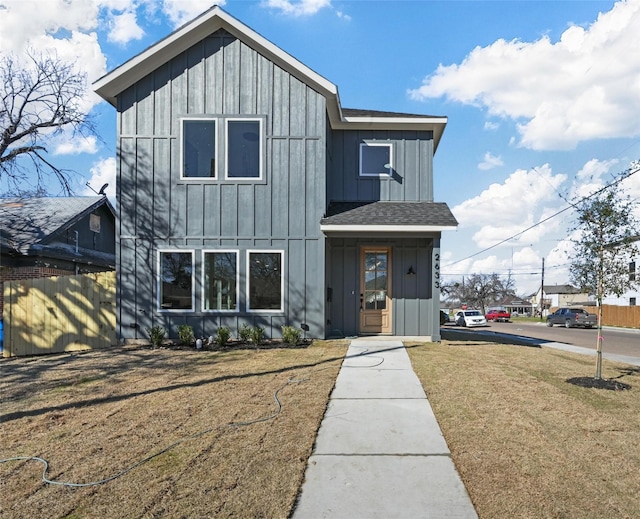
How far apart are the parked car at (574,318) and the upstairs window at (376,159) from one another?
23175 millimetres

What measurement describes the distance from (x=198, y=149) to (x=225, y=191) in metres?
1.28

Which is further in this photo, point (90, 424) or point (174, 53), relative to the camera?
point (174, 53)

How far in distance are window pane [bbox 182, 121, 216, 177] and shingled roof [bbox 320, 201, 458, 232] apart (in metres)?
3.22

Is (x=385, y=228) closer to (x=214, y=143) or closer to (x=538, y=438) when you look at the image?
(x=214, y=143)

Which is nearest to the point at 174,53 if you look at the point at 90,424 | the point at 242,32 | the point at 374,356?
the point at 242,32

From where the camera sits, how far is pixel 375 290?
42.3 ft

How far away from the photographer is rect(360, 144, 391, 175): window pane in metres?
13.5

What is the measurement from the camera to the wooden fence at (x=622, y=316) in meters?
32.2

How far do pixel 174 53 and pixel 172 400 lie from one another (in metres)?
9.01

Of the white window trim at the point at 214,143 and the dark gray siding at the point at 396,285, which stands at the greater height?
the white window trim at the point at 214,143

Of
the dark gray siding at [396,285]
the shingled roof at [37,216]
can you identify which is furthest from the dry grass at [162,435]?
the shingled roof at [37,216]

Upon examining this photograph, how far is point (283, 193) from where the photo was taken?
11.7 meters

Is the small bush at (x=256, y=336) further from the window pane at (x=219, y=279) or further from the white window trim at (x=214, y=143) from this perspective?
the white window trim at (x=214, y=143)

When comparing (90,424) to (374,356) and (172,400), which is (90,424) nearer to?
(172,400)
